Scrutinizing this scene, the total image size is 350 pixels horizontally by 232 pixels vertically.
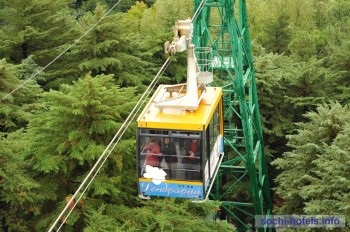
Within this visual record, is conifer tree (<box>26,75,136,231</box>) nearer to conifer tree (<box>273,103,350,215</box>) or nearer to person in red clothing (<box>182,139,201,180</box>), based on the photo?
person in red clothing (<box>182,139,201,180</box>)

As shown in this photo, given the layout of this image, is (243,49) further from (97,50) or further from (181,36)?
(181,36)

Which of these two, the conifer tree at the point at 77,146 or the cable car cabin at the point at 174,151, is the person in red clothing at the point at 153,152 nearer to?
the cable car cabin at the point at 174,151

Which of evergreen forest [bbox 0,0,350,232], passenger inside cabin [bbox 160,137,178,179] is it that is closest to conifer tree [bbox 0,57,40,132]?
evergreen forest [bbox 0,0,350,232]

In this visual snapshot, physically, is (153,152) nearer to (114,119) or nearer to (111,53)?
(114,119)

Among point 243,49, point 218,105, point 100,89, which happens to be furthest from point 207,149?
point 243,49

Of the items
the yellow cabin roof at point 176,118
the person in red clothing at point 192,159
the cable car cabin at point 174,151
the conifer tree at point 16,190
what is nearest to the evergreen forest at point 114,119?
the conifer tree at point 16,190

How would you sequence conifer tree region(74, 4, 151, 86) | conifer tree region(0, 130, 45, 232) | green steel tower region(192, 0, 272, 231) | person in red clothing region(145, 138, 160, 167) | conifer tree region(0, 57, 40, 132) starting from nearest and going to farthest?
person in red clothing region(145, 138, 160, 167) < conifer tree region(0, 130, 45, 232) < conifer tree region(0, 57, 40, 132) < green steel tower region(192, 0, 272, 231) < conifer tree region(74, 4, 151, 86)

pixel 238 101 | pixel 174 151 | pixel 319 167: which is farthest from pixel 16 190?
pixel 238 101
